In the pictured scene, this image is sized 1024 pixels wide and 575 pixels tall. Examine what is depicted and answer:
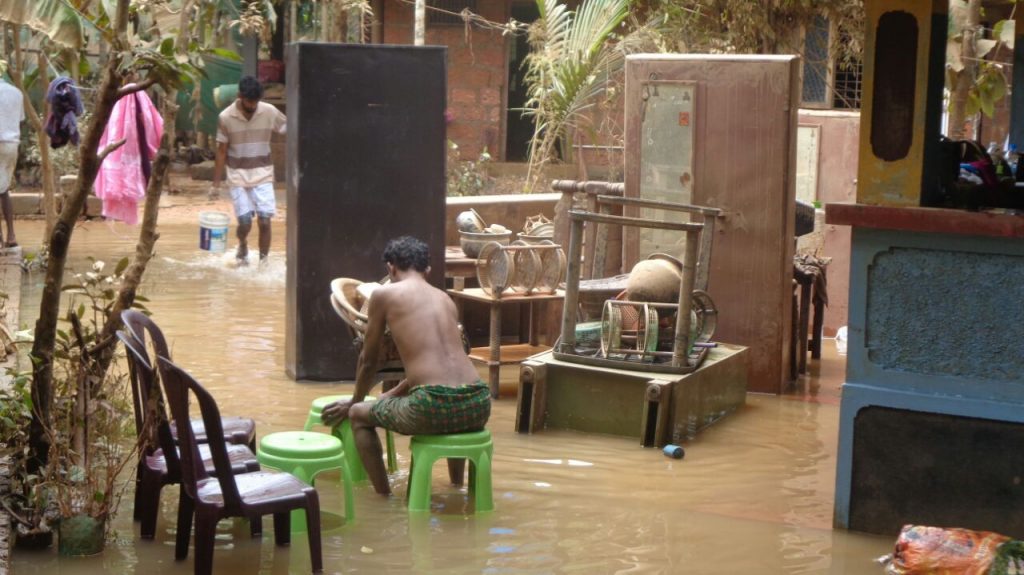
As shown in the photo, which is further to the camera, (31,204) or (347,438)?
(31,204)

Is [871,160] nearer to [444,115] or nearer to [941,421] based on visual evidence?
[941,421]

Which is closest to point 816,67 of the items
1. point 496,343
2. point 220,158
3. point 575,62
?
point 575,62

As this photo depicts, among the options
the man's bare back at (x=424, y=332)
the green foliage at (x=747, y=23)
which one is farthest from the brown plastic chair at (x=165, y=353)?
the green foliage at (x=747, y=23)

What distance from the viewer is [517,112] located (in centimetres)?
2158

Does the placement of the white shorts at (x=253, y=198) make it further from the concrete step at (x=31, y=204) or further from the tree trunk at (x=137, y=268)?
the tree trunk at (x=137, y=268)

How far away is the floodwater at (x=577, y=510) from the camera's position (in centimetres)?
598

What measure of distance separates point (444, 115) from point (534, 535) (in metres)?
4.01

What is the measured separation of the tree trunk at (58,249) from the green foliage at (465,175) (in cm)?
1124

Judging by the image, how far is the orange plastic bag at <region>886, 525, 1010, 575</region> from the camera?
18.4ft

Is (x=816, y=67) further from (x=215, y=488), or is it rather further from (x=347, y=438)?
(x=215, y=488)

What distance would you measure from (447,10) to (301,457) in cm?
1485

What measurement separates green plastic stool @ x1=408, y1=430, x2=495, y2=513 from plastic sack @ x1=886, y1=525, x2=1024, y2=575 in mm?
1987

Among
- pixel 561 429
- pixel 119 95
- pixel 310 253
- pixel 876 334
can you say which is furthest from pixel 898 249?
pixel 310 253

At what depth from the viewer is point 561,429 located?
8500 mm
